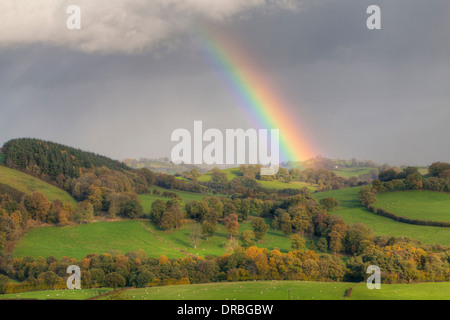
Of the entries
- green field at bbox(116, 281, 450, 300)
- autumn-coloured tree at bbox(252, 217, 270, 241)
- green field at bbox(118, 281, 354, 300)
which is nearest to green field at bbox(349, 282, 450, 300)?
green field at bbox(116, 281, 450, 300)

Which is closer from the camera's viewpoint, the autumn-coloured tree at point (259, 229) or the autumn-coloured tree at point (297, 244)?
the autumn-coloured tree at point (297, 244)

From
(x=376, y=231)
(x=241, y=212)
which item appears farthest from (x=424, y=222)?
(x=241, y=212)

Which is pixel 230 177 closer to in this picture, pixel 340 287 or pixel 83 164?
pixel 83 164

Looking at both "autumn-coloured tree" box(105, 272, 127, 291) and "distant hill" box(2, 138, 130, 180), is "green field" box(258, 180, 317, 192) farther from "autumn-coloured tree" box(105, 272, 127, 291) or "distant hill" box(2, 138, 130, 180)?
"autumn-coloured tree" box(105, 272, 127, 291)

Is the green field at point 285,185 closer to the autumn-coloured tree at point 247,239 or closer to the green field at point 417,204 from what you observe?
the green field at point 417,204

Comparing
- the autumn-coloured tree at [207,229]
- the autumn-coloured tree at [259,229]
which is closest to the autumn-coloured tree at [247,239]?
the autumn-coloured tree at [259,229]

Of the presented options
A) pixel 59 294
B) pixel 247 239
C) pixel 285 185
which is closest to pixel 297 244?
pixel 247 239

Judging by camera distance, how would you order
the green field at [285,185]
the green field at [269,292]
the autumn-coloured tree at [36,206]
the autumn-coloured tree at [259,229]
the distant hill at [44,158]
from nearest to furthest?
1. the green field at [269,292]
2. the autumn-coloured tree at [36,206]
3. the autumn-coloured tree at [259,229]
4. the distant hill at [44,158]
5. the green field at [285,185]

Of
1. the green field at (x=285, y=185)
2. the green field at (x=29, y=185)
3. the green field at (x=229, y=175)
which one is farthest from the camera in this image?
the green field at (x=229, y=175)
